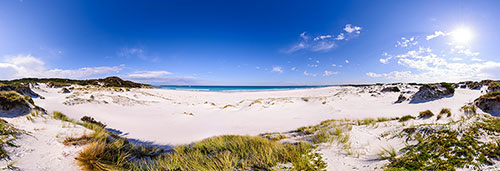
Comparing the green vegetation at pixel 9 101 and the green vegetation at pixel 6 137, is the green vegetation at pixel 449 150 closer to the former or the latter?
the green vegetation at pixel 6 137

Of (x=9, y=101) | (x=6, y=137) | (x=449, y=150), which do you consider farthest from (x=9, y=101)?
(x=449, y=150)

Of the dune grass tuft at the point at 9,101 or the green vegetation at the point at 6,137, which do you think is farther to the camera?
the dune grass tuft at the point at 9,101

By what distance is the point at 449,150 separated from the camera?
5.91 ft

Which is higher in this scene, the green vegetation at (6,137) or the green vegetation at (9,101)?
the green vegetation at (9,101)

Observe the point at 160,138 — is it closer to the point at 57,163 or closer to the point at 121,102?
the point at 57,163

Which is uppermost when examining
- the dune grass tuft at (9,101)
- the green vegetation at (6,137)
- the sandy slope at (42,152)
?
the dune grass tuft at (9,101)

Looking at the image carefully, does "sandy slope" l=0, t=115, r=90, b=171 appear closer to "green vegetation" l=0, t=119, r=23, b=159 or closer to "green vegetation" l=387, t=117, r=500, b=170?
"green vegetation" l=0, t=119, r=23, b=159

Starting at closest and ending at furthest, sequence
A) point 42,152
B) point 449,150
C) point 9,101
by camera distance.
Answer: point 449,150 → point 42,152 → point 9,101

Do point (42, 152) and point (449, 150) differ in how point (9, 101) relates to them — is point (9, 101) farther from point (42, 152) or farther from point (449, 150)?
point (449, 150)

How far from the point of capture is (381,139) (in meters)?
2.86

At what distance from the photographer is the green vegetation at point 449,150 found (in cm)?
158

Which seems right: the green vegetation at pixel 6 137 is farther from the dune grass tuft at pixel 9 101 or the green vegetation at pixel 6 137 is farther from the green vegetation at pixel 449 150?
the green vegetation at pixel 449 150

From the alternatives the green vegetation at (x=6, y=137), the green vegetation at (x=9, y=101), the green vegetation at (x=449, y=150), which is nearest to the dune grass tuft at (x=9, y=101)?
the green vegetation at (x=9, y=101)

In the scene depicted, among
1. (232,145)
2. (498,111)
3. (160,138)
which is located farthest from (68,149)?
(498,111)
